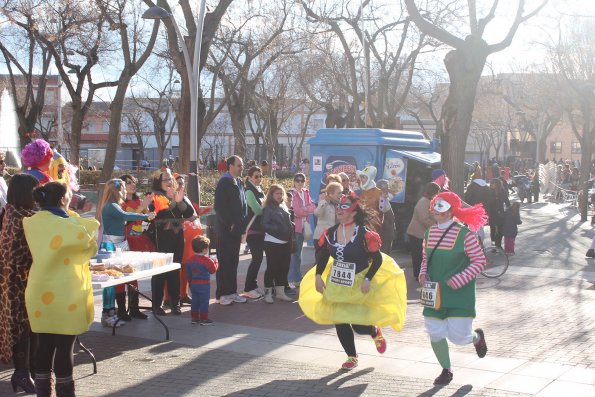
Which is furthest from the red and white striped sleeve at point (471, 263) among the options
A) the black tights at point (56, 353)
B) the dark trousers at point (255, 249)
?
the dark trousers at point (255, 249)

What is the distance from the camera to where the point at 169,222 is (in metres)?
9.84

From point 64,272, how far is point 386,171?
1124cm

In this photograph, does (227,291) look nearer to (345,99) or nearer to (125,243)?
(125,243)

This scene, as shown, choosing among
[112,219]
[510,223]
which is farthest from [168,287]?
[510,223]

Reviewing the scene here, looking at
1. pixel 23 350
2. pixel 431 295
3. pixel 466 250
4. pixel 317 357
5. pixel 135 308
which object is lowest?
pixel 317 357

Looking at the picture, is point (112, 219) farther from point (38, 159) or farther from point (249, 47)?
point (249, 47)

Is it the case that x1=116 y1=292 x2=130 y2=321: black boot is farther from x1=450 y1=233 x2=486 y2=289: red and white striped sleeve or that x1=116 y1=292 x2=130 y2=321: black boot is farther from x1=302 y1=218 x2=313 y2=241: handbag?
x1=450 y1=233 x2=486 y2=289: red and white striped sleeve

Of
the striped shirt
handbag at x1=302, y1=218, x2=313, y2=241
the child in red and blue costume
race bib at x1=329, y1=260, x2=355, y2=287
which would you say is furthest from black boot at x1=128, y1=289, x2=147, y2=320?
the striped shirt

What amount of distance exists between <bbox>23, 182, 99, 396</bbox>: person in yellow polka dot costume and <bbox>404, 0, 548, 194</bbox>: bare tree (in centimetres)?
1349

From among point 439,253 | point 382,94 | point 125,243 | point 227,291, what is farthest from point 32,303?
point 382,94

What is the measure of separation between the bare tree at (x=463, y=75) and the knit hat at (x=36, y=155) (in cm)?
1209

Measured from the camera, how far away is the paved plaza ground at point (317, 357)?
22.2 feet

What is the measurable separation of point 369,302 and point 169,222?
11.1 feet

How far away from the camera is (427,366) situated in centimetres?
756
